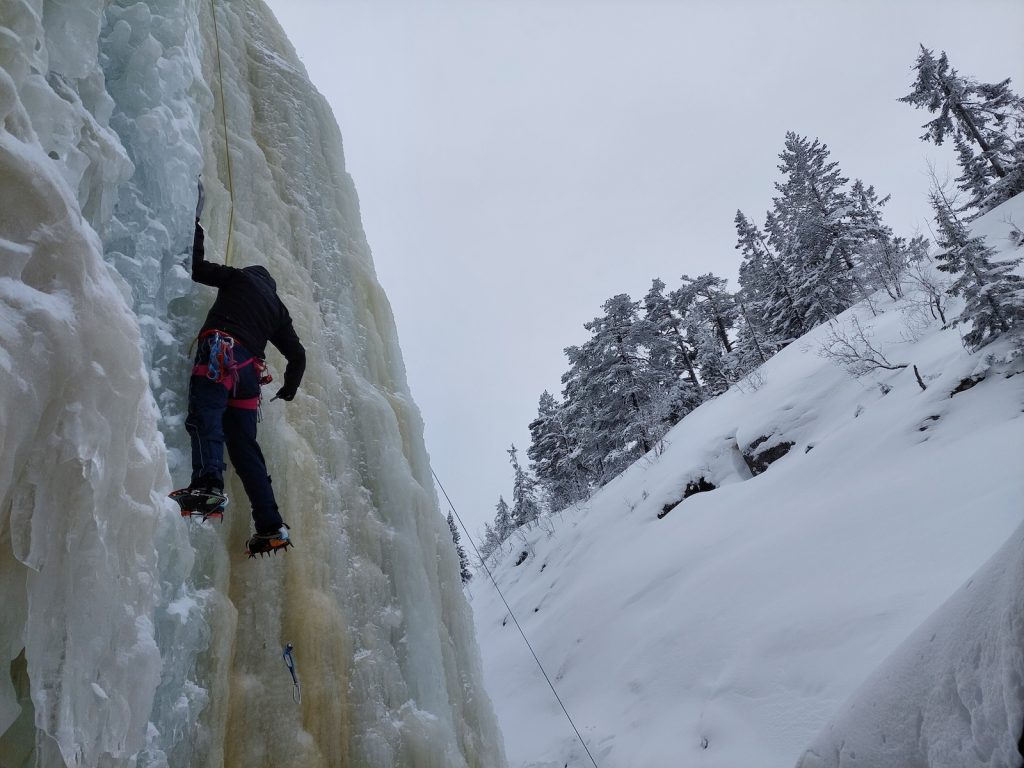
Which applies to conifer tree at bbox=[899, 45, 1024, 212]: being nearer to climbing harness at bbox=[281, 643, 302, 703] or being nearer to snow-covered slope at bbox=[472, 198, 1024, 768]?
snow-covered slope at bbox=[472, 198, 1024, 768]

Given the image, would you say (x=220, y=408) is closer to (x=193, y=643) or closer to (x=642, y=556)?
(x=193, y=643)

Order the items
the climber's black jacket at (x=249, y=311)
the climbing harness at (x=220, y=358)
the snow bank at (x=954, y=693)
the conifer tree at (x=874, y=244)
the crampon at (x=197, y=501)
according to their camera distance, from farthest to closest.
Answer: the conifer tree at (x=874, y=244) → the climber's black jacket at (x=249, y=311) → the climbing harness at (x=220, y=358) → the crampon at (x=197, y=501) → the snow bank at (x=954, y=693)

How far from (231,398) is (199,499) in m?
0.69

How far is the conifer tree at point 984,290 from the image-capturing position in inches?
265

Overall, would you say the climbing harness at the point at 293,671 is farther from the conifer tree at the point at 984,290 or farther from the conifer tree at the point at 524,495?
the conifer tree at the point at 524,495

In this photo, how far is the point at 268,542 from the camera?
287cm

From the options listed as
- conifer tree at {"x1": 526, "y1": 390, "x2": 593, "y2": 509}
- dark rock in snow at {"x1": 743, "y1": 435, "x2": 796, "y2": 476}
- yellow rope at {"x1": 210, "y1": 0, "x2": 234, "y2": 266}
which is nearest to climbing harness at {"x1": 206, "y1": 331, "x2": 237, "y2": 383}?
yellow rope at {"x1": 210, "y1": 0, "x2": 234, "y2": 266}

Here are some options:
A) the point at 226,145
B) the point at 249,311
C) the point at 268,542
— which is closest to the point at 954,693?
the point at 268,542

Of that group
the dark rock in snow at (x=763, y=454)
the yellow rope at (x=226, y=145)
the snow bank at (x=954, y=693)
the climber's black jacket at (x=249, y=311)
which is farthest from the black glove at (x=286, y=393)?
the dark rock in snow at (x=763, y=454)

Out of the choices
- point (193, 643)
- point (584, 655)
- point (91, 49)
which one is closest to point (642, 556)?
point (584, 655)

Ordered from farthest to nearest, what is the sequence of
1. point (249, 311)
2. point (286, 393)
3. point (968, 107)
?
1. point (968, 107)
2. point (286, 393)
3. point (249, 311)

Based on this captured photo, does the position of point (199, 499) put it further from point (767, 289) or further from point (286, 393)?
point (767, 289)

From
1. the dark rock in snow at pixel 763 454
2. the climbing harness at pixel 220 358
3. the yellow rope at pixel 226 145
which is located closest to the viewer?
the climbing harness at pixel 220 358

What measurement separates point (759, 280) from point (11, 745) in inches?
1262
